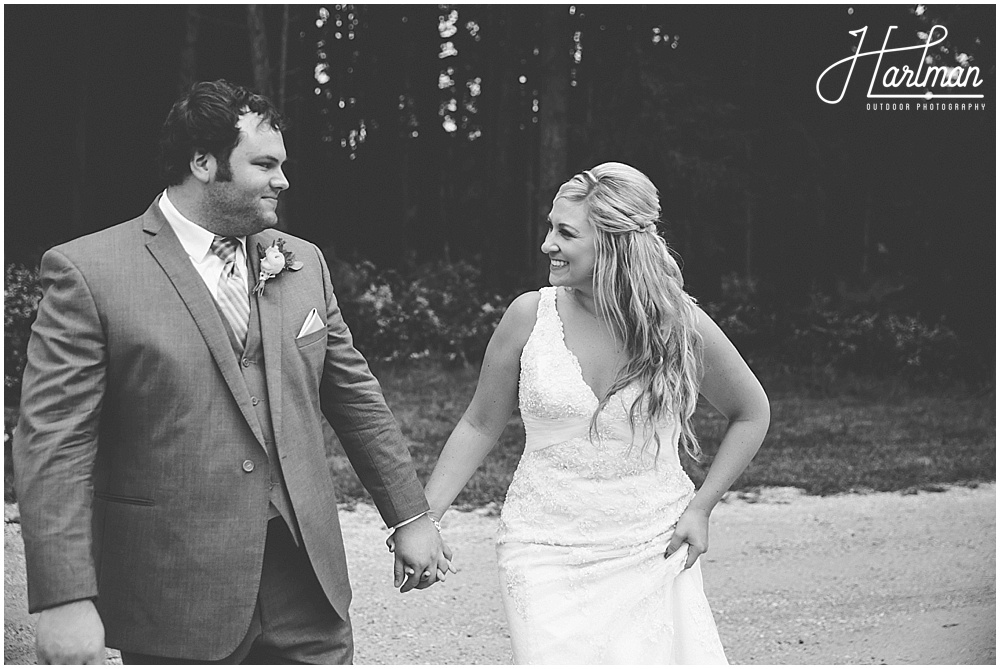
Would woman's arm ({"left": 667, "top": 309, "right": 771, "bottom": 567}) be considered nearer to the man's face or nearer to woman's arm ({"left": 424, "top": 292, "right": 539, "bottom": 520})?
woman's arm ({"left": 424, "top": 292, "right": 539, "bottom": 520})

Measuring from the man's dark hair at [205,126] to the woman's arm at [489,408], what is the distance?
108 centimetres

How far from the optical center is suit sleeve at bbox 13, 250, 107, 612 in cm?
254

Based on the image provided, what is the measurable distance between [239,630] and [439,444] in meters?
7.70

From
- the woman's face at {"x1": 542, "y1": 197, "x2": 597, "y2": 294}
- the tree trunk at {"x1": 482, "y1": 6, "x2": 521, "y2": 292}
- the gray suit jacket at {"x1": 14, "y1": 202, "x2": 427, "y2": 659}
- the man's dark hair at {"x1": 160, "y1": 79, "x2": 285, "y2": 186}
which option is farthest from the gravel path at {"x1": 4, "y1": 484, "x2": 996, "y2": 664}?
the tree trunk at {"x1": 482, "y1": 6, "x2": 521, "y2": 292}

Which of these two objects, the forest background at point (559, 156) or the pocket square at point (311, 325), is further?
the forest background at point (559, 156)

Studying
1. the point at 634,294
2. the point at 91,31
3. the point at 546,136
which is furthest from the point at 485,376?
the point at 91,31

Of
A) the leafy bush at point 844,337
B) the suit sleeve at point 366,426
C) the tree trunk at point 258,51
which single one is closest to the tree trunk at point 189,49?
the tree trunk at point 258,51

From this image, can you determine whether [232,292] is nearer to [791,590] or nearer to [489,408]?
[489,408]

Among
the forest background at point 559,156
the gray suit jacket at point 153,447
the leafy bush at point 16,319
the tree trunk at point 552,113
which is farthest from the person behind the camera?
the tree trunk at point 552,113

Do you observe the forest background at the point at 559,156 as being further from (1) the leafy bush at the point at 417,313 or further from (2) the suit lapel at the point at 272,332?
(2) the suit lapel at the point at 272,332

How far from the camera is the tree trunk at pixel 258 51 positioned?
14.6 m

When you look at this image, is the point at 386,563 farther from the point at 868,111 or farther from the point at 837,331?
the point at 868,111

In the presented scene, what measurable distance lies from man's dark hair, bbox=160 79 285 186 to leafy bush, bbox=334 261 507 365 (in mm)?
11564

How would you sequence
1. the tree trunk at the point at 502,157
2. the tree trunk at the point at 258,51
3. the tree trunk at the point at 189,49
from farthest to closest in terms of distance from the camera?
the tree trunk at the point at 502,157 < the tree trunk at the point at 189,49 < the tree trunk at the point at 258,51
